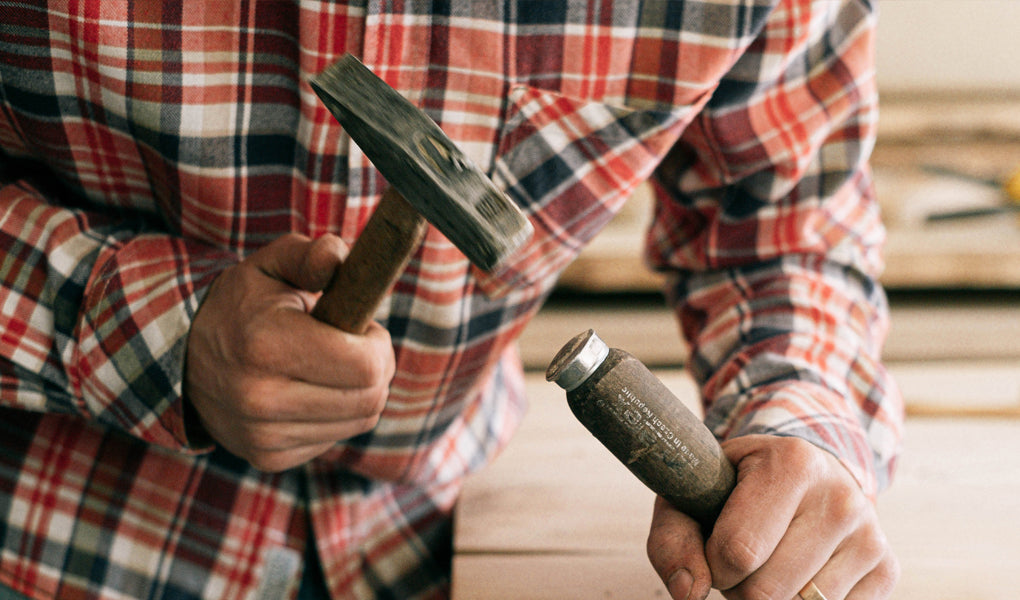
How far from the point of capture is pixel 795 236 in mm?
756

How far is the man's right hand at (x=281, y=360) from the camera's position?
0.52m

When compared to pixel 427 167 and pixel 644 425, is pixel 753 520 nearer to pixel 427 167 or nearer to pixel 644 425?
pixel 644 425

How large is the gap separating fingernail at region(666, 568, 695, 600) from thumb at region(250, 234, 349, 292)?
32 cm

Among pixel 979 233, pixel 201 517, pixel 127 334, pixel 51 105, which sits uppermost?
pixel 51 105

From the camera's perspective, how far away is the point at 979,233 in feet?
4.97

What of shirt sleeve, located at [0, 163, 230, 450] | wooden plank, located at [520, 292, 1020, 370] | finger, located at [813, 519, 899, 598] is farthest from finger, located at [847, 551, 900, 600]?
wooden plank, located at [520, 292, 1020, 370]

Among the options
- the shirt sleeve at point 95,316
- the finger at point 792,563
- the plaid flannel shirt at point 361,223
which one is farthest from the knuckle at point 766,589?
the shirt sleeve at point 95,316

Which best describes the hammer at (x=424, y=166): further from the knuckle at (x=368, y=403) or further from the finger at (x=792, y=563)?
the finger at (x=792, y=563)

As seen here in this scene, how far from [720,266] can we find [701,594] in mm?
392

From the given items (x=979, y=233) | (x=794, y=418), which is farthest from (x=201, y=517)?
(x=979, y=233)

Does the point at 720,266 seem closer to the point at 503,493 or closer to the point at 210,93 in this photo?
the point at 503,493

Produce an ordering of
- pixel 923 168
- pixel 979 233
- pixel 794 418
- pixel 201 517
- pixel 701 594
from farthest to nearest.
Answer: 1. pixel 923 168
2. pixel 979 233
3. pixel 201 517
4. pixel 794 418
5. pixel 701 594

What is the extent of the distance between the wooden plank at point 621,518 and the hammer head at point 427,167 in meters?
0.38

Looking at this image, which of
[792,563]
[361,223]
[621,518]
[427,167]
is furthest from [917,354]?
[427,167]
